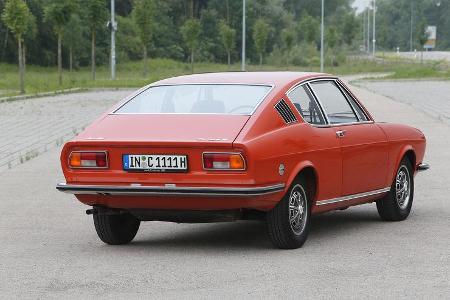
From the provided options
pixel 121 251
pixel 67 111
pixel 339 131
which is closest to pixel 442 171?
pixel 339 131

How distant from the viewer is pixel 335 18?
15662 cm

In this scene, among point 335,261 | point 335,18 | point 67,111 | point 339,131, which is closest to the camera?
point 335,261

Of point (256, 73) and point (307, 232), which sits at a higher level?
point (256, 73)

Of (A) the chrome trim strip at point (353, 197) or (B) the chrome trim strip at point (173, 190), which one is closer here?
(B) the chrome trim strip at point (173, 190)

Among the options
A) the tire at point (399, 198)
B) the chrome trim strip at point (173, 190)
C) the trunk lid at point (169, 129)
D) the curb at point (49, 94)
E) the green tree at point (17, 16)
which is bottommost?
the curb at point (49, 94)

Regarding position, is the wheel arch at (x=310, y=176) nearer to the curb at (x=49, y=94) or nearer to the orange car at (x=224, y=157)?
the orange car at (x=224, y=157)

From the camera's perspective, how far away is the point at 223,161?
802cm

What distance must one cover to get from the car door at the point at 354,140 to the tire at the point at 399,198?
0.78 ft

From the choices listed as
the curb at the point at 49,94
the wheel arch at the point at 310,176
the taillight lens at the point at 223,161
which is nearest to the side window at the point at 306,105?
the wheel arch at the point at 310,176

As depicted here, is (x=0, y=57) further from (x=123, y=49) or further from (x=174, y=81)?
(x=174, y=81)

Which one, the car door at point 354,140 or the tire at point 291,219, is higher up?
the car door at point 354,140

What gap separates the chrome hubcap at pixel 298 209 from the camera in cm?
853

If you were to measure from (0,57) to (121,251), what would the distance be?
81.9 metres

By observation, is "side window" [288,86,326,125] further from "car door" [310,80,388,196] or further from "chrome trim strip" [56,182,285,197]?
"chrome trim strip" [56,182,285,197]
